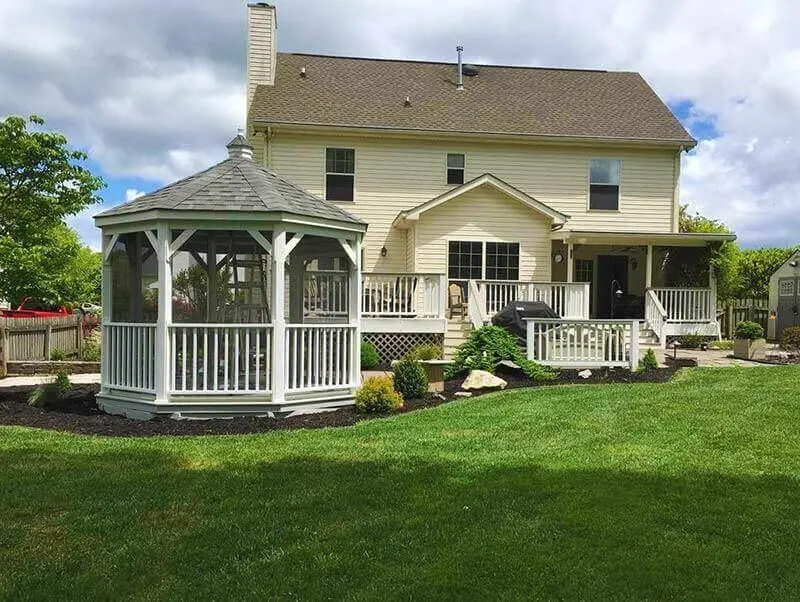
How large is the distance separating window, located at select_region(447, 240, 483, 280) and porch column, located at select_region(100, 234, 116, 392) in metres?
9.95

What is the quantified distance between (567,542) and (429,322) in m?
10.8

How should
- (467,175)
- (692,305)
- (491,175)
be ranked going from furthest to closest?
(467,175)
(692,305)
(491,175)

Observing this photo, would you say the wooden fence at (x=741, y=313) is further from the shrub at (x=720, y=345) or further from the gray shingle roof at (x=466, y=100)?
the gray shingle roof at (x=466, y=100)

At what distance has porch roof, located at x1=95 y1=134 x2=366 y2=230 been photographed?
8656 mm

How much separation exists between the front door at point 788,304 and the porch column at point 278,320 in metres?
18.7

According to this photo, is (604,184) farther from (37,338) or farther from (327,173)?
(37,338)

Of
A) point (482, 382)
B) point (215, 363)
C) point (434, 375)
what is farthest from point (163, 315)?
point (482, 382)

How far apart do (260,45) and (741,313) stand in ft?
61.9

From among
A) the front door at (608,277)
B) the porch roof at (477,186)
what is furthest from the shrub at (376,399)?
the front door at (608,277)

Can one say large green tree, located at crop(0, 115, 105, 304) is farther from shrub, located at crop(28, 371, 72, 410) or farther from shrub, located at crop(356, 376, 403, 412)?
shrub, located at crop(356, 376, 403, 412)

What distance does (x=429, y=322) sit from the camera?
14.9 m

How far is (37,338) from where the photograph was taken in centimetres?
1531

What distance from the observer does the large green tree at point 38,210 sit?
9953 millimetres

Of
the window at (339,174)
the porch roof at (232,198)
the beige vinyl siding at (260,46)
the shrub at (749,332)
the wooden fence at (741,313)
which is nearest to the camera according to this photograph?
the porch roof at (232,198)
